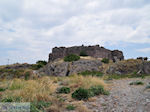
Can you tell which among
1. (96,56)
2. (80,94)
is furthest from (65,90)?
(96,56)

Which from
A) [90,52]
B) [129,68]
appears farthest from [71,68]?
[90,52]

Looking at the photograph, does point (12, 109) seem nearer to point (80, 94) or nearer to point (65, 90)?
point (80, 94)

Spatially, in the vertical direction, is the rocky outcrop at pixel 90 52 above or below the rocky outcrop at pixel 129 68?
above

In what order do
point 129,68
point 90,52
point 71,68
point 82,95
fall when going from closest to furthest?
point 82,95 < point 129,68 < point 71,68 < point 90,52

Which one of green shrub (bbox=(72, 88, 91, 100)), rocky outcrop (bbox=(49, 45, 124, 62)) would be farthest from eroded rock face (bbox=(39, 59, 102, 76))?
green shrub (bbox=(72, 88, 91, 100))

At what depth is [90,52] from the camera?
34.8m

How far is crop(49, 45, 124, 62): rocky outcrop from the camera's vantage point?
1353 inches

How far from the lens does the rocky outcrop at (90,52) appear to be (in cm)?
3438

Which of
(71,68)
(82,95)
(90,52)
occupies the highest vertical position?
(90,52)

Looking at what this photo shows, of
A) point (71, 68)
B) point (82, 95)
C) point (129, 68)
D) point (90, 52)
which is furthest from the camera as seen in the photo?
point (90, 52)

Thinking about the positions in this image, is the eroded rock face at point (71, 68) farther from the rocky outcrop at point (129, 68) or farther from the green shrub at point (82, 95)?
the green shrub at point (82, 95)

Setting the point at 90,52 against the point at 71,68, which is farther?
the point at 90,52

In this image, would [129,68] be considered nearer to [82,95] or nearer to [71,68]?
[71,68]

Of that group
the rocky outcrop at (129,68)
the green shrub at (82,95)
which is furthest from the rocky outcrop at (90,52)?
the green shrub at (82,95)
